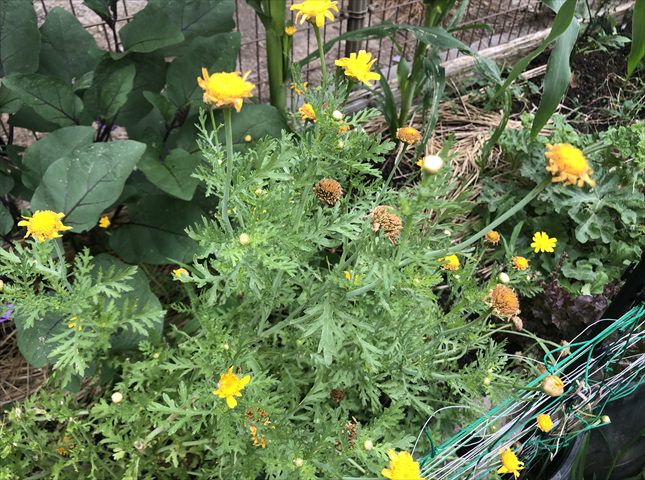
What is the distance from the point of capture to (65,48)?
5.04ft

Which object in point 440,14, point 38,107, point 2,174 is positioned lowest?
point 2,174

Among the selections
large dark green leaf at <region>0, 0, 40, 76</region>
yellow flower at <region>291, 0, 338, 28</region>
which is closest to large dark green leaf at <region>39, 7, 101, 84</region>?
large dark green leaf at <region>0, 0, 40, 76</region>

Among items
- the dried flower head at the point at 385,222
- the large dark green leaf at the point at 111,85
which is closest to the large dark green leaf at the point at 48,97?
the large dark green leaf at the point at 111,85

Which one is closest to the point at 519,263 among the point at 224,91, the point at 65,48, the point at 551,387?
the point at 551,387

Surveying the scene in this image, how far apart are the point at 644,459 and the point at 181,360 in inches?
51.9

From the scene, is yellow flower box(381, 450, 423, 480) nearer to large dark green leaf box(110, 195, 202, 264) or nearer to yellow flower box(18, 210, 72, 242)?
yellow flower box(18, 210, 72, 242)

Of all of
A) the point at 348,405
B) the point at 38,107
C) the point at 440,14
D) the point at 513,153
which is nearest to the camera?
the point at 348,405

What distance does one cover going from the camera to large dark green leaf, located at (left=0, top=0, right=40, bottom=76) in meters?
1.39

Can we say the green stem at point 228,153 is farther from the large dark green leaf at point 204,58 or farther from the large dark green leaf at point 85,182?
the large dark green leaf at point 204,58

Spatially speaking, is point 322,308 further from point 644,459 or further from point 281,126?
point 644,459

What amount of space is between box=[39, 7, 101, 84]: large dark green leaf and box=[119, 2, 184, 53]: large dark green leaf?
153mm

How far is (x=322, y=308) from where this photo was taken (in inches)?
34.3

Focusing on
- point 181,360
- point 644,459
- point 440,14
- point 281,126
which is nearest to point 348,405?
point 181,360

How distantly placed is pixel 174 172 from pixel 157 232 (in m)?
0.20
